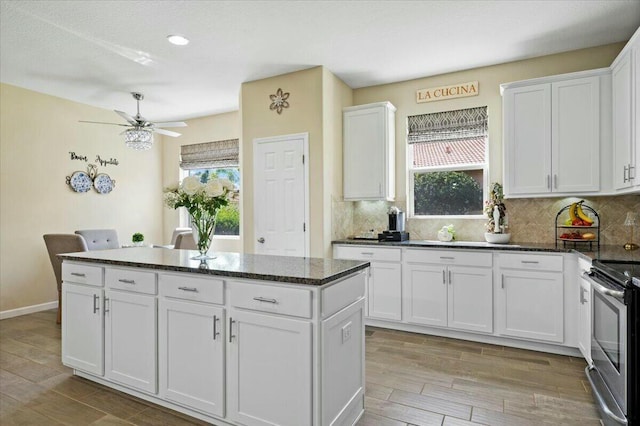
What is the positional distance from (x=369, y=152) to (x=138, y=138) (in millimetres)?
2845

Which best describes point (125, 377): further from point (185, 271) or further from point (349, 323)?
point (349, 323)

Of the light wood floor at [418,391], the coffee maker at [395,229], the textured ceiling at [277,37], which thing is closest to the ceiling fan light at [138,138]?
the textured ceiling at [277,37]

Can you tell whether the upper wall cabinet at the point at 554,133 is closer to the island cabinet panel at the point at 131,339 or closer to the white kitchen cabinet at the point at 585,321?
the white kitchen cabinet at the point at 585,321

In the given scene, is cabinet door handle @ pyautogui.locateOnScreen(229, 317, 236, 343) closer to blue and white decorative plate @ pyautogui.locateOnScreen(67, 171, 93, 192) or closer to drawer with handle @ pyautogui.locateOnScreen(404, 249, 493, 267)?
drawer with handle @ pyautogui.locateOnScreen(404, 249, 493, 267)

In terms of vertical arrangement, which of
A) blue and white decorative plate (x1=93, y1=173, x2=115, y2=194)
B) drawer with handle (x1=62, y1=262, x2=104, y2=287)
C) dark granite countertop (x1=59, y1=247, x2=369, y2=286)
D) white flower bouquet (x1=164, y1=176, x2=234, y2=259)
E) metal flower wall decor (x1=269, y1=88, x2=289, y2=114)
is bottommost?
drawer with handle (x1=62, y1=262, x2=104, y2=287)

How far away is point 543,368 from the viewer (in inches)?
119

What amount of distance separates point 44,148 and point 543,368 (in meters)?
6.24

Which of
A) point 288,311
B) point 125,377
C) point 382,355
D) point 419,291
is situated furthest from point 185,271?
point 419,291

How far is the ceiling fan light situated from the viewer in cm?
455

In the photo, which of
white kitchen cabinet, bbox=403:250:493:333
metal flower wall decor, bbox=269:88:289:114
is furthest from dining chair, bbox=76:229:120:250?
white kitchen cabinet, bbox=403:250:493:333

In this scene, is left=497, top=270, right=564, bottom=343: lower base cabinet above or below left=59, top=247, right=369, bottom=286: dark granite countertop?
below

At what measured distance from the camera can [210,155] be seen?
246 inches

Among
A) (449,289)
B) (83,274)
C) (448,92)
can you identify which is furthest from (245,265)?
(448,92)

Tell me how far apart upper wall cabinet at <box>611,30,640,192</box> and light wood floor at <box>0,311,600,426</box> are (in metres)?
1.59
